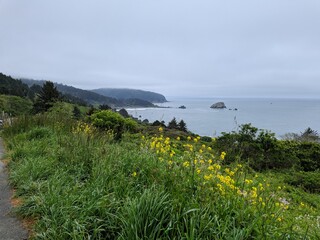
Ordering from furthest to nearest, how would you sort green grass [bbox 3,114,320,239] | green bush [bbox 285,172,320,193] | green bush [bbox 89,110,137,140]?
green bush [bbox 285,172,320,193] → green bush [bbox 89,110,137,140] → green grass [bbox 3,114,320,239]

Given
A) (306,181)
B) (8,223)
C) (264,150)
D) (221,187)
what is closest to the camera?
(221,187)

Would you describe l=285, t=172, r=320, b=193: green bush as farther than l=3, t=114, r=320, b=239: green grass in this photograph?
Yes

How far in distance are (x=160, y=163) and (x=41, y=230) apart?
5.56ft

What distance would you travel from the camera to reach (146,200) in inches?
104

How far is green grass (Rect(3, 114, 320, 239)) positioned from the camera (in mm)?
2465

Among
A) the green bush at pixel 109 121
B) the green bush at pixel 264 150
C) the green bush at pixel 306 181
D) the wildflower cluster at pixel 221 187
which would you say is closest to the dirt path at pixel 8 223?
the wildflower cluster at pixel 221 187

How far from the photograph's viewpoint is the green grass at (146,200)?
246 centimetres

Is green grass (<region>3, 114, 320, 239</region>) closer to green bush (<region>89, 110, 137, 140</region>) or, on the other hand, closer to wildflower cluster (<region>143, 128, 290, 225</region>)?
wildflower cluster (<region>143, 128, 290, 225</region>)

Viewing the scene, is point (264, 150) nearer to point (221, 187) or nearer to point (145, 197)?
point (221, 187)

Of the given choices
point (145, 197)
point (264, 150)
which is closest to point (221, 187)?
point (145, 197)

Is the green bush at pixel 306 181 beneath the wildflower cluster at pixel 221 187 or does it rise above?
beneath

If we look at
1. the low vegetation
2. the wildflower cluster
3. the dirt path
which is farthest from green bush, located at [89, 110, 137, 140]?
the wildflower cluster

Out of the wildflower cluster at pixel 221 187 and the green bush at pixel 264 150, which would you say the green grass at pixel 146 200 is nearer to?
the wildflower cluster at pixel 221 187

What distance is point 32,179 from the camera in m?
4.17
